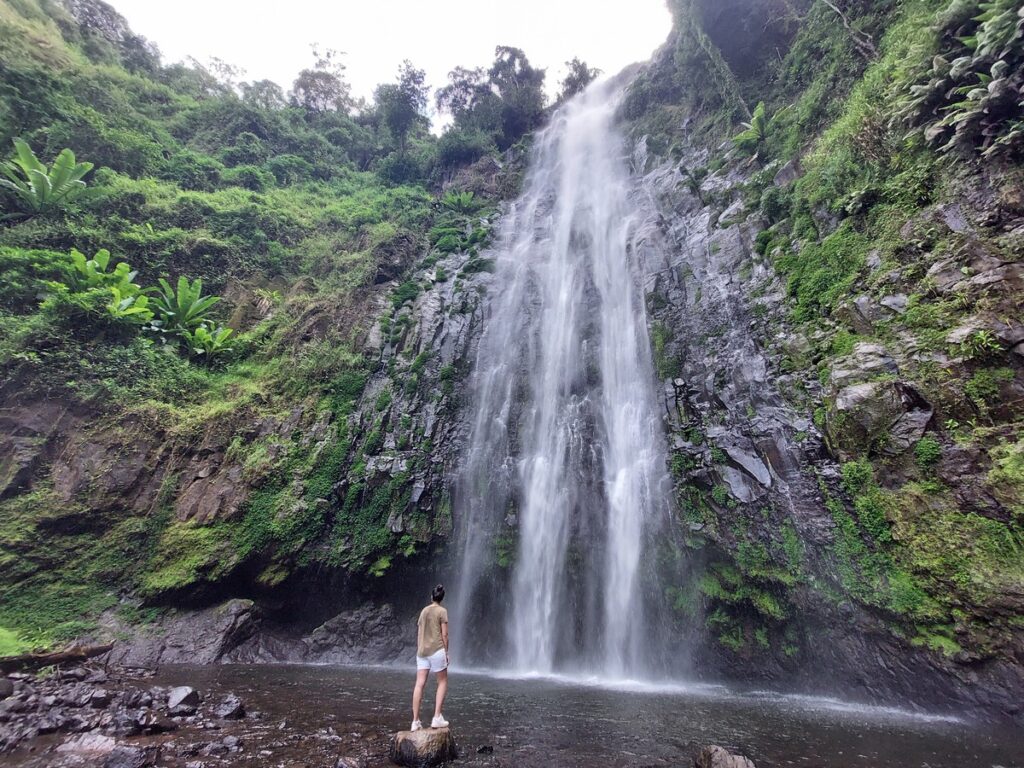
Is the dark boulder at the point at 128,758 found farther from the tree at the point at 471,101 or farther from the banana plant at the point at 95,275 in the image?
the tree at the point at 471,101

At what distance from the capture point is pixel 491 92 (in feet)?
111

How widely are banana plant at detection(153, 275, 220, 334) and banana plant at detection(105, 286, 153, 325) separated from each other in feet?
2.93

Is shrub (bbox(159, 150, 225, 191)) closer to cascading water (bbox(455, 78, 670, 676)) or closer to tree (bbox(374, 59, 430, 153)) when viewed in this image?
tree (bbox(374, 59, 430, 153))

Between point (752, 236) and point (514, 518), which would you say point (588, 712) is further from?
point (752, 236)

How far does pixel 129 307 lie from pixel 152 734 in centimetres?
1271

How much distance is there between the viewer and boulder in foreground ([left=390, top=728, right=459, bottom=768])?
4.11 metres

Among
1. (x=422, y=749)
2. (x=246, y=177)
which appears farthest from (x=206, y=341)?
(x=246, y=177)

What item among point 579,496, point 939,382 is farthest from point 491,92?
point 939,382

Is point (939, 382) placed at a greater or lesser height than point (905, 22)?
lesser

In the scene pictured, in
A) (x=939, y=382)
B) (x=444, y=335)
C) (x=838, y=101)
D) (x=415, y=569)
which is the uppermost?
(x=838, y=101)

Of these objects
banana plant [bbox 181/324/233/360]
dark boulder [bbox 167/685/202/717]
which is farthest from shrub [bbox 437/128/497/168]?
dark boulder [bbox 167/685/202/717]

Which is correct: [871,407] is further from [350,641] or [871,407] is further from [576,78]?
[576,78]

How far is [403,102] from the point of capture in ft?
107

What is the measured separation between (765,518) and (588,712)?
5144 mm
